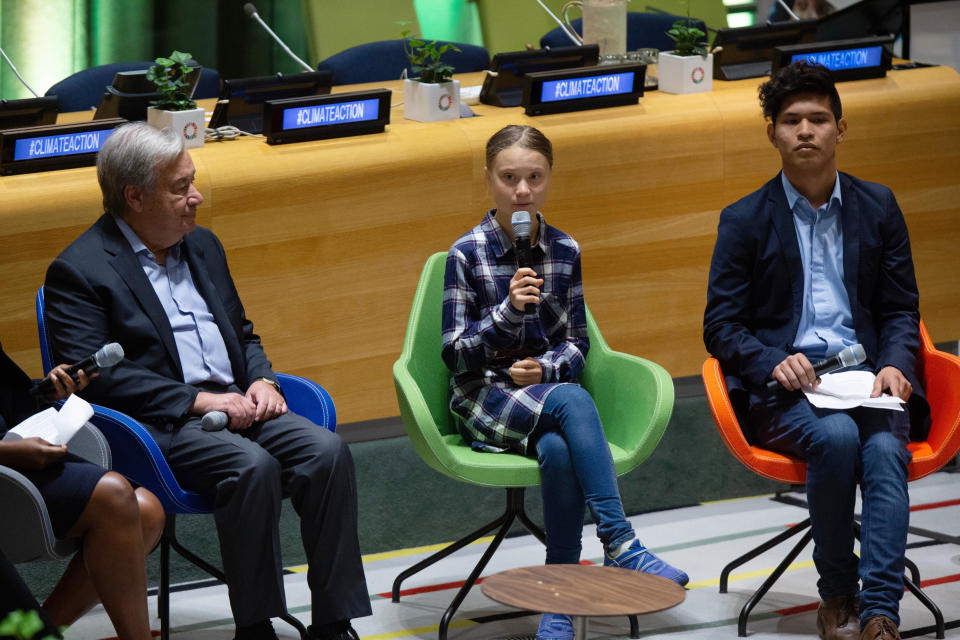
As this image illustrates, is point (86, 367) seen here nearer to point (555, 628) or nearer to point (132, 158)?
point (132, 158)

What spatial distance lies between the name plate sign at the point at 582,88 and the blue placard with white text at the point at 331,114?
1.78 ft

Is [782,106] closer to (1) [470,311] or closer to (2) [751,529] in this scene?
(1) [470,311]

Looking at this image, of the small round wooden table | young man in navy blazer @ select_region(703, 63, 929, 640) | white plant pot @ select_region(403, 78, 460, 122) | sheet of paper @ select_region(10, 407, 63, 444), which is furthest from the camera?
white plant pot @ select_region(403, 78, 460, 122)

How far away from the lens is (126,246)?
122 inches

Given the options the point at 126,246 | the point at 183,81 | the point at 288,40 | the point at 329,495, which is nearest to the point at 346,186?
the point at 183,81

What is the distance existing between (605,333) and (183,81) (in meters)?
1.54

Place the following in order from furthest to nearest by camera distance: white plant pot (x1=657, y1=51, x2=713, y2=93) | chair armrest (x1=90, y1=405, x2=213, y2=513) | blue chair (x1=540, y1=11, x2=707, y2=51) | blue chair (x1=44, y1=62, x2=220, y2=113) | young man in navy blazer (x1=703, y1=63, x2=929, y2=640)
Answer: blue chair (x1=540, y1=11, x2=707, y2=51), blue chair (x1=44, y1=62, x2=220, y2=113), white plant pot (x1=657, y1=51, x2=713, y2=93), young man in navy blazer (x1=703, y1=63, x2=929, y2=640), chair armrest (x1=90, y1=405, x2=213, y2=513)

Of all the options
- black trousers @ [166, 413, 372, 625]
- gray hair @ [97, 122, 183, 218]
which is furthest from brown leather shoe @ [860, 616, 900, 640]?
gray hair @ [97, 122, 183, 218]

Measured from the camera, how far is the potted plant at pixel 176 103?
3.78 metres

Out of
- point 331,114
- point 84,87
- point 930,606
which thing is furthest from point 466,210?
point 84,87

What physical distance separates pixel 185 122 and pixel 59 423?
1301 mm

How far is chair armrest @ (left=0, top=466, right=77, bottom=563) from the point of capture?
102 inches

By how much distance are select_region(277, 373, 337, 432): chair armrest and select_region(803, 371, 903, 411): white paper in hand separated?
3.90ft

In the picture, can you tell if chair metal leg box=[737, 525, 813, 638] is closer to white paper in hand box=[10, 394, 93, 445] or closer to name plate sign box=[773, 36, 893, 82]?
white paper in hand box=[10, 394, 93, 445]
